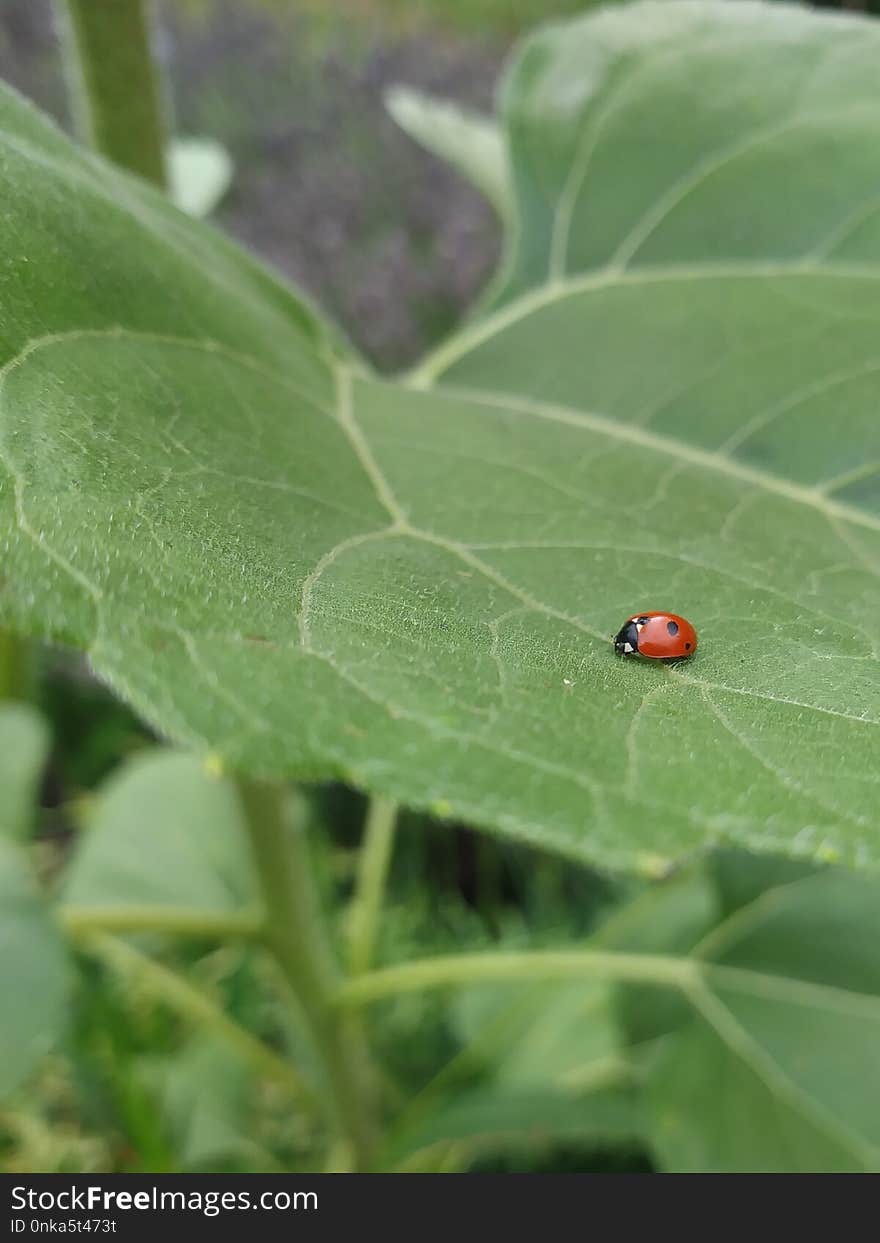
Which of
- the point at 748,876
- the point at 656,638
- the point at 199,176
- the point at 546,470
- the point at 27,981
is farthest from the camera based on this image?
the point at 199,176

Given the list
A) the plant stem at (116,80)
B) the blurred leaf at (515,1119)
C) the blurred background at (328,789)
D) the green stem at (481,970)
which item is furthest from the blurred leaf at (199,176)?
the blurred leaf at (515,1119)

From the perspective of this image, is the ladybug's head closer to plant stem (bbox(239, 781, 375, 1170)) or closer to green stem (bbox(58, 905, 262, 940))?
plant stem (bbox(239, 781, 375, 1170))

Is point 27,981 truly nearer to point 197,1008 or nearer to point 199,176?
point 197,1008

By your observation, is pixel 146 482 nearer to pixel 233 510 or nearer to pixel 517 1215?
pixel 233 510

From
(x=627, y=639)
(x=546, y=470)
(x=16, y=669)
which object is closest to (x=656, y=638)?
(x=627, y=639)

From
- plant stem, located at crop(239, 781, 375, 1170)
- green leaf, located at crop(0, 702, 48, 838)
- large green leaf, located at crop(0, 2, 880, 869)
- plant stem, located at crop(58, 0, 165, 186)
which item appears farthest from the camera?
green leaf, located at crop(0, 702, 48, 838)

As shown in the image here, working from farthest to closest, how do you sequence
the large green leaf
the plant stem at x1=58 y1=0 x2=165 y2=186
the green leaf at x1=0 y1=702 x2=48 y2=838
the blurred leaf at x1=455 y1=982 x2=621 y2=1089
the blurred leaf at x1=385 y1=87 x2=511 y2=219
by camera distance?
the green leaf at x1=0 y1=702 x2=48 y2=838 → the blurred leaf at x1=455 y1=982 x2=621 y2=1089 → the blurred leaf at x1=385 y1=87 x2=511 y2=219 → the plant stem at x1=58 y1=0 x2=165 y2=186 → the large green leaf

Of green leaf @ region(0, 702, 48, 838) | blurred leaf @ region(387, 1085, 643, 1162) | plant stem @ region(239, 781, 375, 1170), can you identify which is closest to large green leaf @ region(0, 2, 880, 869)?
plant stem @ region(239, 781, 375, 1170)
